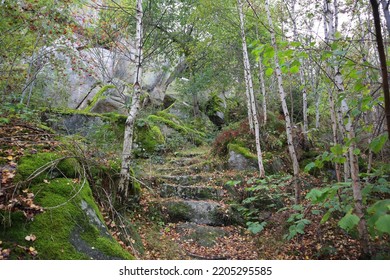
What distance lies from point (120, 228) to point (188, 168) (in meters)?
4.45

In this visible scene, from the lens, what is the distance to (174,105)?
1622 cm

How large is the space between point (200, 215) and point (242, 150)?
3.44 meters

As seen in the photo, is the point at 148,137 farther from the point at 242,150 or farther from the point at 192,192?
the point at 192,192

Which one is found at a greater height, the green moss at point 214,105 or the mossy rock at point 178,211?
the green moss at point 214,105

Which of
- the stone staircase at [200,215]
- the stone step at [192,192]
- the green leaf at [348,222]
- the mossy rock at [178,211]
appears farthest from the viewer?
the stone step at [192,192]

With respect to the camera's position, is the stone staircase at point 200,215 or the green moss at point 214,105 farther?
the green moss at point 214,105

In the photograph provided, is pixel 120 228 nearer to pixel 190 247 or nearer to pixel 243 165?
pixel 190 247

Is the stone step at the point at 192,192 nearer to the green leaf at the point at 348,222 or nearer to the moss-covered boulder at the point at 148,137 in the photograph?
the moss-covered boulder at the point at 148,137

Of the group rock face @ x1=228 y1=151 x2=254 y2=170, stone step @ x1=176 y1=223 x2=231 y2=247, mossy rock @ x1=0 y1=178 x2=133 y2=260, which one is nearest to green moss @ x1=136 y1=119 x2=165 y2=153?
rock face @ x1=228 y1=151 x2=254 y2=170

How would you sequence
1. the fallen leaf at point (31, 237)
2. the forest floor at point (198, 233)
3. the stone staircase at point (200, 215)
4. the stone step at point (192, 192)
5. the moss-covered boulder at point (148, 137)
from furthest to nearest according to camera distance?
the moss-covered boulder at point (148, 137) < the stone step at point (192, 192) < the stone staircase at point (200, 215) < the forest floor at point (198, 233) < the fallen leaf at point (31, 237)

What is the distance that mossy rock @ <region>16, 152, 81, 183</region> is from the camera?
11.3 feet

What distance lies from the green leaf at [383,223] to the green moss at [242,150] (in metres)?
7.38

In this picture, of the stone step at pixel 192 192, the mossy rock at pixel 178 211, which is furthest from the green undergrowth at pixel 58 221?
the stone step at pixel 192 192

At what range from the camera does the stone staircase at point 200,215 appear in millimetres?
5027
